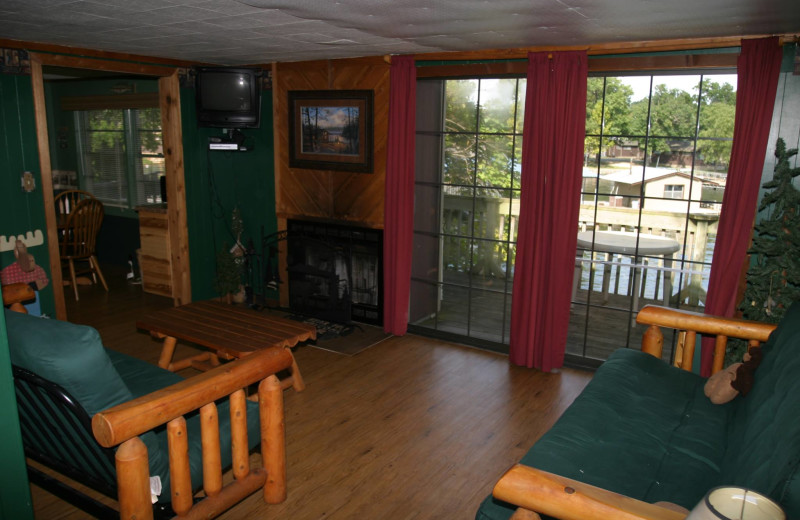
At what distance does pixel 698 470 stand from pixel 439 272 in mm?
3201

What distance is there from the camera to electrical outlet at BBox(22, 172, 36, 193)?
4594 mm

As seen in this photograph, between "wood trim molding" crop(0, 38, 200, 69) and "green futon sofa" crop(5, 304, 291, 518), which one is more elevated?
"wood trim molding" crop(0, 38, 200, 69)

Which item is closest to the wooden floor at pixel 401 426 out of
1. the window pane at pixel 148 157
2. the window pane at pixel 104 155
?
the window pane at pixel 148 157

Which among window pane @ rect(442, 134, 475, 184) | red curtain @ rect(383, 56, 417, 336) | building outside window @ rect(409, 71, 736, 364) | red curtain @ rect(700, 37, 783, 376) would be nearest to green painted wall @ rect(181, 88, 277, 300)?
red curtain @ rect(383, 56, 417, 336)

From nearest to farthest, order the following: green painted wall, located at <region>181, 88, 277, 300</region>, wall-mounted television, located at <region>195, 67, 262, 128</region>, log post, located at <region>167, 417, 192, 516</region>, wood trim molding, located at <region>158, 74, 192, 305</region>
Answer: log post, located at <region>167, 417, 192, 516</region>
wall-mounted television, located at <region>195, 67, 262, 128</region>
wood trim molding, located at <region>158, 74, 192, 305</region>
green painted wall, located at <region>181, 88, 277, 300</region>

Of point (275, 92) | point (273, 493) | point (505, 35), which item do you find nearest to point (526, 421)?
point (273, 493)

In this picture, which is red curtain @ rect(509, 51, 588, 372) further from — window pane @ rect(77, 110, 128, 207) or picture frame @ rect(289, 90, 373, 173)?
window pane @ rect(77, 110, 128, 207)

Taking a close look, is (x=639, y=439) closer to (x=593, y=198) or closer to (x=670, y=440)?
(x=670, y=440)

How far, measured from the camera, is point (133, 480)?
2.08 meters

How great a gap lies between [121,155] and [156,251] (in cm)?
205

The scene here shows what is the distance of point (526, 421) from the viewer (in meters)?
3.67

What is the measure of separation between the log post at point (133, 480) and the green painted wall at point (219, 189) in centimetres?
401

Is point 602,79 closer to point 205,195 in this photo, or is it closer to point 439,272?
point 439,272

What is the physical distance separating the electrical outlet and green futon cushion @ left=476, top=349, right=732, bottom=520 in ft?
14.2
